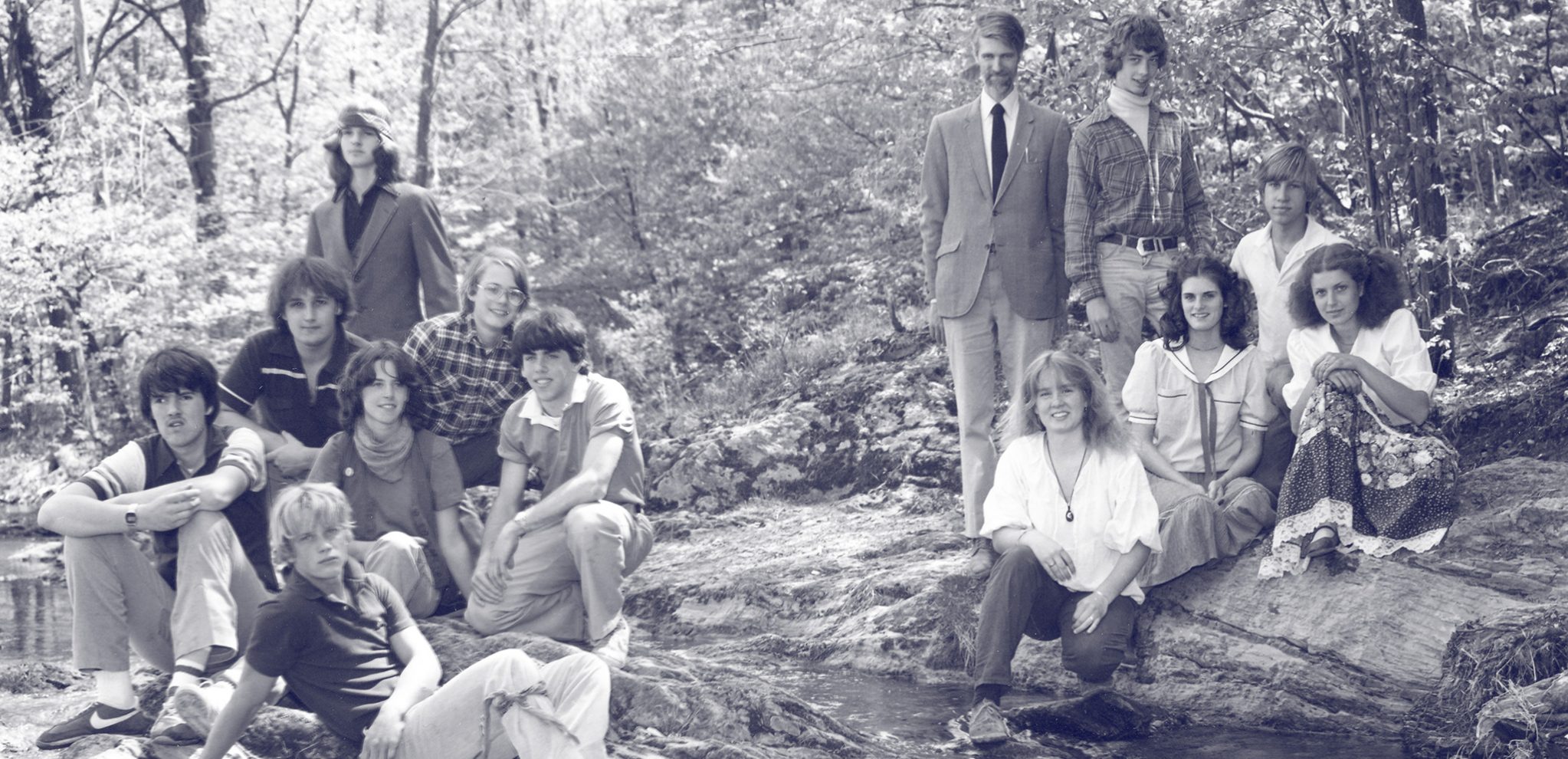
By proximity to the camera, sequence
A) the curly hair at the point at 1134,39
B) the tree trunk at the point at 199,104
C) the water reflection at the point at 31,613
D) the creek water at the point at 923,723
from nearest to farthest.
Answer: the creek water at the point at 923,723, the curly hair at the point at 1134,39, the water reflection at the point at 31,613, the tree trunk at the point at 199,104

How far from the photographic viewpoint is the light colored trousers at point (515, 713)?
3.46 metres

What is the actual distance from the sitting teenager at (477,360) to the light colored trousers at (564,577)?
2.10 feet

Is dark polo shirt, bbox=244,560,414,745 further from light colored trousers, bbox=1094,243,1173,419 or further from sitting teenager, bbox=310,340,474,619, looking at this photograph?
light colored trousers, bbox=1094,243,1173,419

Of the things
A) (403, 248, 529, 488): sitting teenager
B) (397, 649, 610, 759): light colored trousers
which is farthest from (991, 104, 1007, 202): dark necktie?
(397, 649, 610, 759): light colored trousers

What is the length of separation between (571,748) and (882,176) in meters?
7.03

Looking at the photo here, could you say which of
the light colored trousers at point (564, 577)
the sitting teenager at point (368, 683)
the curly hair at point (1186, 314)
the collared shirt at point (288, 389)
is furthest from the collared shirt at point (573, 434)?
the curly hair at point (1186, 314)

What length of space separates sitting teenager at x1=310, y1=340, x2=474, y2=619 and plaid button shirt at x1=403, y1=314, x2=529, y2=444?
29 centimetres

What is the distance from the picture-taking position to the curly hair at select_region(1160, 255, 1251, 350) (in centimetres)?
515

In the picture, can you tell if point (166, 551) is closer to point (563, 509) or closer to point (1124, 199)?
point (563, 509)

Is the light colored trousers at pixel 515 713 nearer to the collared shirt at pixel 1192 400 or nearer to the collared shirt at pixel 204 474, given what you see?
the collared shirt at pixel 204 474

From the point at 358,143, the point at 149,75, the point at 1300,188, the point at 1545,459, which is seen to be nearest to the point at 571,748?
the point at 358,143

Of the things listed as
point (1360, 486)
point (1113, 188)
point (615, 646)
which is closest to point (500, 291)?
point (615, 646)

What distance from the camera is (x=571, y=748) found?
3.44 meters

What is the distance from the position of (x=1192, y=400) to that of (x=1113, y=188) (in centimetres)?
90
